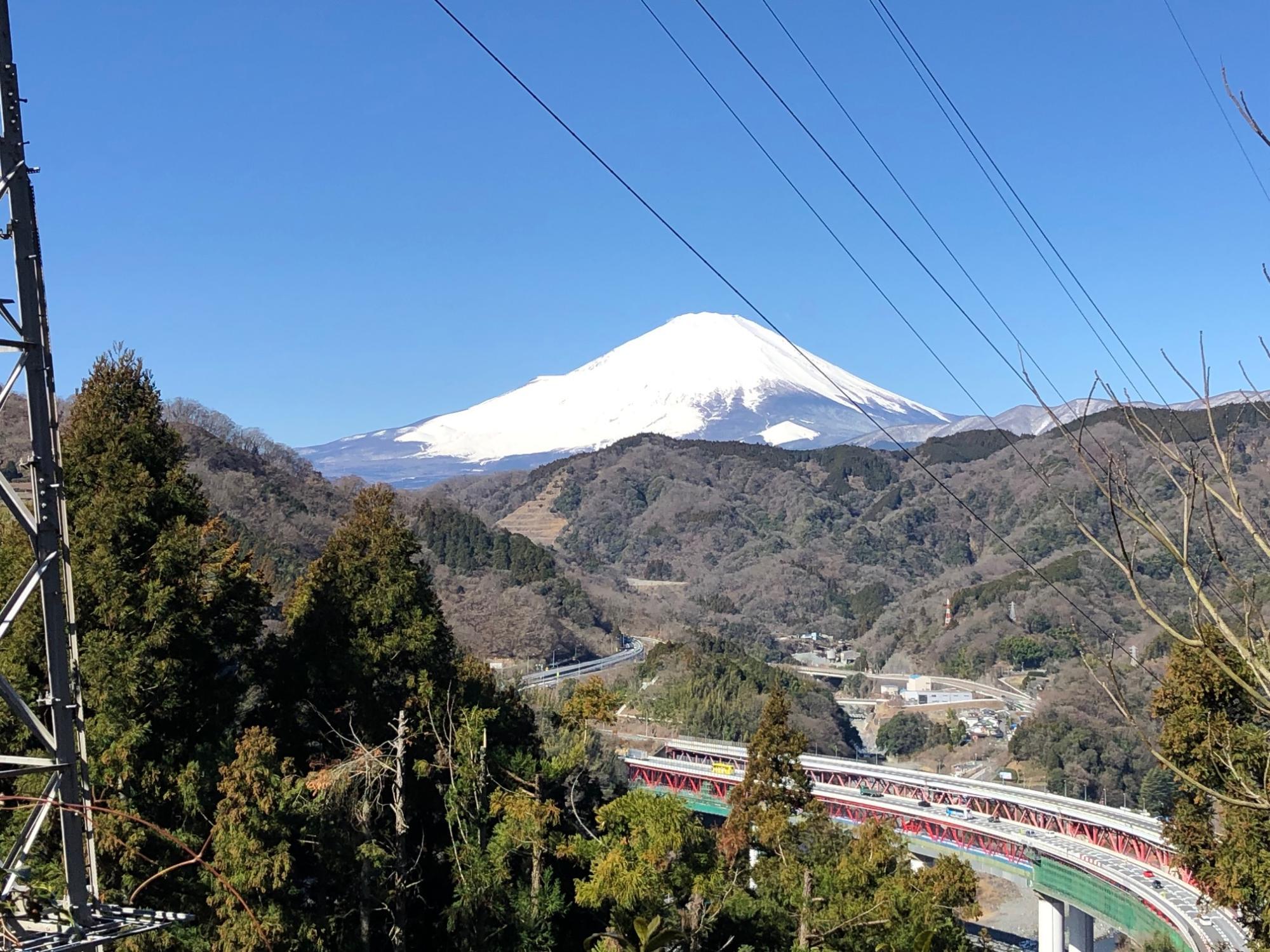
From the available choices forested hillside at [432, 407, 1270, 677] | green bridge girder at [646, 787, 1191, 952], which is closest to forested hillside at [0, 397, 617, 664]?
forested hillside at [432, 407, 1270, 677]

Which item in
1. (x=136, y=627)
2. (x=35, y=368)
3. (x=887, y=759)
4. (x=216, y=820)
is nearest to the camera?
(x=35, y=368)

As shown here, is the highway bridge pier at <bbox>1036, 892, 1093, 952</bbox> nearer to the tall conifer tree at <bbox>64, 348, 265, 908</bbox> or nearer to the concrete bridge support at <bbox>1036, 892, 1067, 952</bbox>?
the concrete bridge support at <bbox>1036, 892, 1067, 952</bbox>

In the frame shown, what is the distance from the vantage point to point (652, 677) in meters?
43.2

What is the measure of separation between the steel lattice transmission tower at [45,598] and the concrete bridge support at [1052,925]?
26.1m

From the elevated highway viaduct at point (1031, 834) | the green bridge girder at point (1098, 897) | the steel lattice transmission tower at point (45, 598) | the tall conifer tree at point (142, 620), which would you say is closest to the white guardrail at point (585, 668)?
the elevated highway viaduct at point (1031, 834)

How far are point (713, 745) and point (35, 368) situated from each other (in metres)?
34.8

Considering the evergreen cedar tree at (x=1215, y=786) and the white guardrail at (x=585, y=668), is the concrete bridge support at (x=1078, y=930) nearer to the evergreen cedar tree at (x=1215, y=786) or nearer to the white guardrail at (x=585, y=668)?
the white guardrail at (x=585, y=668)

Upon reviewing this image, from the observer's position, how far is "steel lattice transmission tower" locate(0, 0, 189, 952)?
3152 millimetres

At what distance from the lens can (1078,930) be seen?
2564cm

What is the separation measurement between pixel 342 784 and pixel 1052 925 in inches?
849

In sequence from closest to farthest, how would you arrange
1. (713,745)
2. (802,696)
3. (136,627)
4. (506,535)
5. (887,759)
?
1. (136,627)
2. (713,745)
3. (802,696)
4. (887,759)
5. (506,535)

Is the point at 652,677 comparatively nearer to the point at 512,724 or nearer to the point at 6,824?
the point at 512,724

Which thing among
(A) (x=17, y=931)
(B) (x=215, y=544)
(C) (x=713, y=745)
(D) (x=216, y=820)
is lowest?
(C) (x=713, y=745)

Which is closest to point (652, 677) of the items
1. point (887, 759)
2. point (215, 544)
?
point (887, 759)
